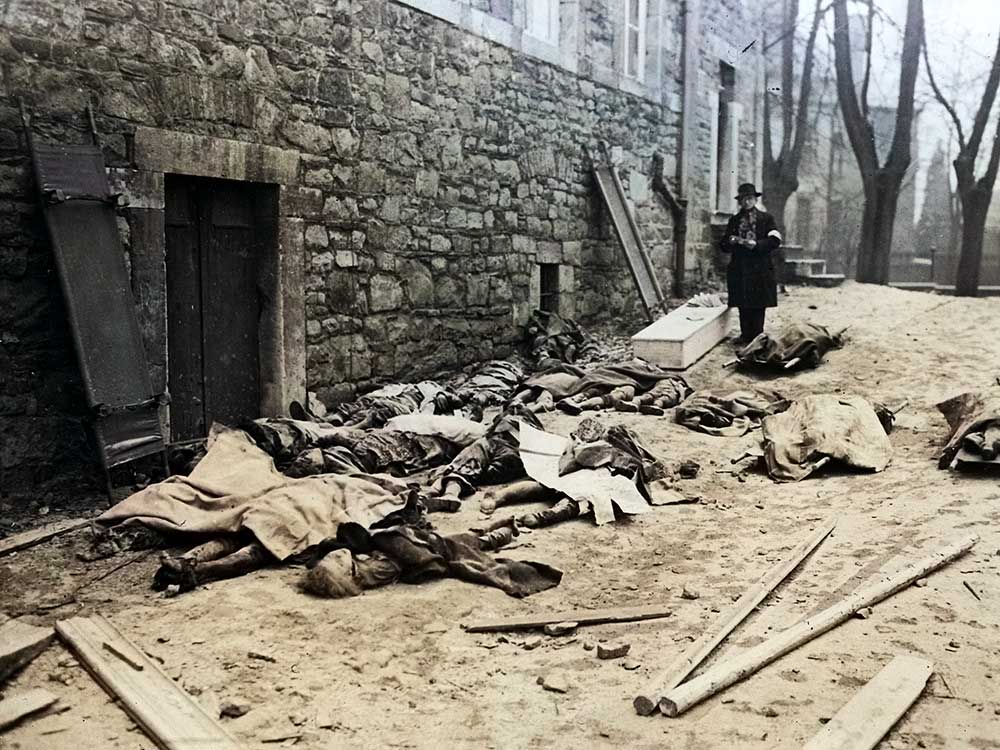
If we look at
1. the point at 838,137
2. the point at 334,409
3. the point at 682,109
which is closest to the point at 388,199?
the point at 334,409

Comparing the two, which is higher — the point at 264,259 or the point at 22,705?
the point at 264,259

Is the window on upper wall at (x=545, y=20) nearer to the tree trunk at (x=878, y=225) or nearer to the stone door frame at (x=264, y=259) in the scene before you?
the stone door frame at (x=264, y=259)

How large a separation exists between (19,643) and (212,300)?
3493mm

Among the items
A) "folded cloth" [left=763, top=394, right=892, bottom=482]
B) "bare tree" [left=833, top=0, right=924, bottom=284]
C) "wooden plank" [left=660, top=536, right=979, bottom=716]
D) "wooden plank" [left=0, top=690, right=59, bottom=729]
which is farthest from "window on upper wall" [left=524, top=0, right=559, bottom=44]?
"wooden plank" [left=0, top=690, right=59, bottom=729]

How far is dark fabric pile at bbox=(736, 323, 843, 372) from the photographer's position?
8727 mm

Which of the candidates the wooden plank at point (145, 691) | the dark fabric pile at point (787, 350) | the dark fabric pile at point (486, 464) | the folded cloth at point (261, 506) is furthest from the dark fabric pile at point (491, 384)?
the wooden plank at point (145, 691)

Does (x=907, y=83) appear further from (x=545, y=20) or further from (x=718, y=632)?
(x=718, y=632)

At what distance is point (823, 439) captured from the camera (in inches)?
237

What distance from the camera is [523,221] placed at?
9.68 meters

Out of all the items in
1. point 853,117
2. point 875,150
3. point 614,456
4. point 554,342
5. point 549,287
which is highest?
point 853,117

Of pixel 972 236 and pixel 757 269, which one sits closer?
pixel 757 269

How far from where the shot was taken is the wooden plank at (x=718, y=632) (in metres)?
2.82

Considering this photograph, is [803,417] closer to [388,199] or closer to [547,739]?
[388,199]

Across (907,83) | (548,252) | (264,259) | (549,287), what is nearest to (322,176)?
(264,259)
